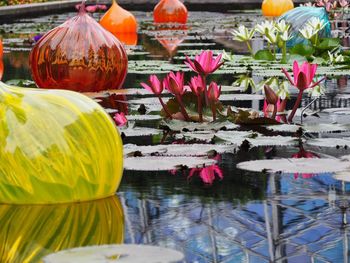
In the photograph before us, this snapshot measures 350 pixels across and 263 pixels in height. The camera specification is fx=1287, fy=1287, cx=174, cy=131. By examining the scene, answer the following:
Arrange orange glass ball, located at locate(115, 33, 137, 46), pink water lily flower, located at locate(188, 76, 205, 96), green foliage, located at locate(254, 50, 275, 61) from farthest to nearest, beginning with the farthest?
orange glass ball, located at locate(115, 33, 137, 46) → green foliage, located at locate(254, 50, 275, 61) → pink water lily flower, located at locate(188, 76, 205, 96)

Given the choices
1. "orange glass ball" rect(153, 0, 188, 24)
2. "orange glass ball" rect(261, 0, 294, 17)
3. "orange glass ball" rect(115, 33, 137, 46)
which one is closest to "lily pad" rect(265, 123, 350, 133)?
"orange glass ball" rect(115, 33, 137, 46)

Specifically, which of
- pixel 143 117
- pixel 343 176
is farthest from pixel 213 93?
pixel 343 176

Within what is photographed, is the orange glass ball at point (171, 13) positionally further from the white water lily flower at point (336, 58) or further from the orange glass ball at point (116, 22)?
the white water lily flower at point (336, 58)

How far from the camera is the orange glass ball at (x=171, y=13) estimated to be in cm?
2592

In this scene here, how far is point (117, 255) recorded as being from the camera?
440 centimetres

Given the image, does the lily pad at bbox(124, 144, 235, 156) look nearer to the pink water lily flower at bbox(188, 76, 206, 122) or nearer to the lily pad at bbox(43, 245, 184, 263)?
the pink water lily flower at bbox(188, 76, 206, 122)

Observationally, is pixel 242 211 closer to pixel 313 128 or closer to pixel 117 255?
pixel 117 255

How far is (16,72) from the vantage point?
13750mm

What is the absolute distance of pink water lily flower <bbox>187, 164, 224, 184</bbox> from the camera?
6273mm

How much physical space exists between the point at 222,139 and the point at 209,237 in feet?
8.96

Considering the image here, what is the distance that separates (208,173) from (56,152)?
1.16m

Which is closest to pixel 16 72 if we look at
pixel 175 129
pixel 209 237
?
pixel 175 129

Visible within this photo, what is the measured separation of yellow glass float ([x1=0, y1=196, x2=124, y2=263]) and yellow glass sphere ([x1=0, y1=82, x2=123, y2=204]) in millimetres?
65

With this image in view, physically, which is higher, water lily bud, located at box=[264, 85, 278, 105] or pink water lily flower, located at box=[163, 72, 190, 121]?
pink water lily flower, located at box=[163, 72, 190, 121]
